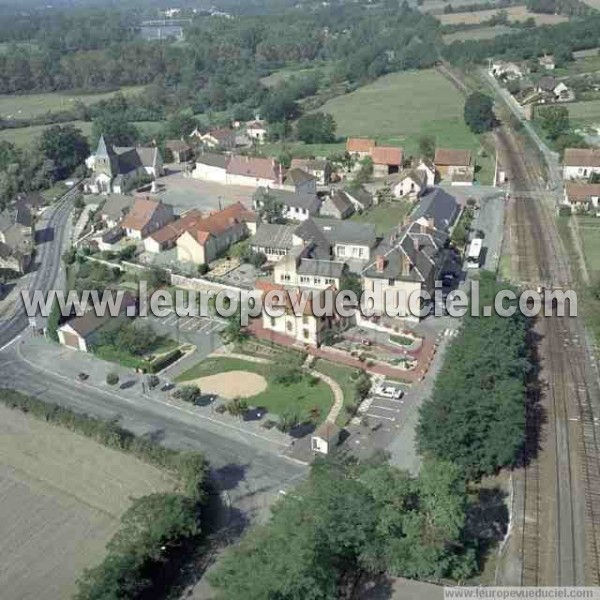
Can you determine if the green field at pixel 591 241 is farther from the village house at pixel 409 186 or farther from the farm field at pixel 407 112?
the village house at pixel 409 186

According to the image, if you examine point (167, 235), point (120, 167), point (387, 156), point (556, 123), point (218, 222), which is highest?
point (556, 123)

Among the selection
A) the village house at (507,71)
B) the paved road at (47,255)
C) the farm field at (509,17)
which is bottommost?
the paved road at (47,255)

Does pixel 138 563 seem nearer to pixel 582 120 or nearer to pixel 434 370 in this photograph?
pixel 434 370

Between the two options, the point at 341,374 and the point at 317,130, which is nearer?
the point at 341,374

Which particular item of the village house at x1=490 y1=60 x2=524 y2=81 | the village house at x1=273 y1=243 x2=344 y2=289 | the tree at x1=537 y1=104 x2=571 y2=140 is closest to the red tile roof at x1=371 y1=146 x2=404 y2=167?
the tree at x1=537 y1=104 x2=571 y2=140

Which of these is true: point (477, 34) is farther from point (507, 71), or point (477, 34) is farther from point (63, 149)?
point (63, 149)

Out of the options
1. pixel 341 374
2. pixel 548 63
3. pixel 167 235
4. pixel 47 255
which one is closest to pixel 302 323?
pixel 341 374

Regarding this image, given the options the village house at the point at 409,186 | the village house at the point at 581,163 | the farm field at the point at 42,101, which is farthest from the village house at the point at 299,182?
the farm field at the point at 42,101

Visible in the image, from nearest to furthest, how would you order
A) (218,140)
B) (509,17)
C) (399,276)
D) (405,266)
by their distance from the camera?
(399,276) → (405,266) → (218,140) → (509,17)
